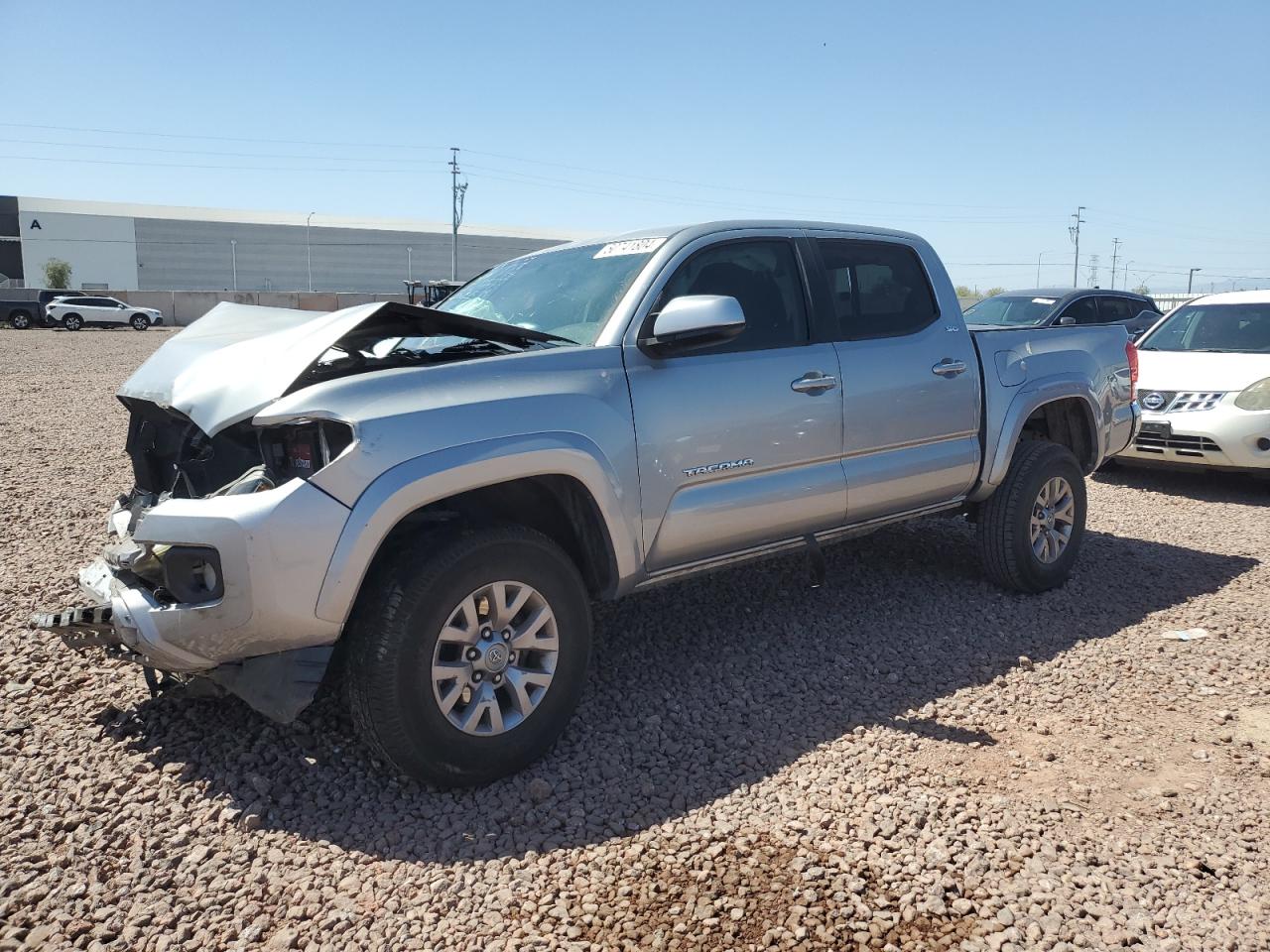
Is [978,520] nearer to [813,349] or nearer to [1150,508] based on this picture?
[813,349]

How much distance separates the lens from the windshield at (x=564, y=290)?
3.81 m

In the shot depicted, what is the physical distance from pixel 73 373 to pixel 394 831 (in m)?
18.2

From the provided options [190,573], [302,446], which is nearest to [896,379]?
[302,446]

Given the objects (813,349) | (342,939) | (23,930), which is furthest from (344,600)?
(813,349)

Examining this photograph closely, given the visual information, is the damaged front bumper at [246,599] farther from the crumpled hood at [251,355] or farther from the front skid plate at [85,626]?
the crumpled hood at [251,355]

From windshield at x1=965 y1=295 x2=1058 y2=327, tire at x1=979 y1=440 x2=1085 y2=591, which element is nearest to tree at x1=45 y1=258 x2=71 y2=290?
windshield at x1=965 y1=295 x2=1058 y2=327

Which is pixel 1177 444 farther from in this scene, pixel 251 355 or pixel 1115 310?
pixel 251 355

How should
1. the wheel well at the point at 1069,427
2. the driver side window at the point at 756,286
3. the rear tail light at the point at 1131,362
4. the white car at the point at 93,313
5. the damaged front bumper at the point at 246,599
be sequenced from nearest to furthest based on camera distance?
the damaged front bumper at the point at 246,599 < the driver side window at the point at 756,286 < the wheel well at the point at 1069,427 < the rear tail light at the point at 1131,362 < the white car at the point at 93,313

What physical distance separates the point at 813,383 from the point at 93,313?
4243 cm

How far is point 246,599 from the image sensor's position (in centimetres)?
276

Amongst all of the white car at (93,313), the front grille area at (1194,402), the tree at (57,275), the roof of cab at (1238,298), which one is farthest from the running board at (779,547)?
the tree at (57,275)

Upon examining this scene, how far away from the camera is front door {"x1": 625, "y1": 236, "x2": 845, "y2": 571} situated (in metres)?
3.56

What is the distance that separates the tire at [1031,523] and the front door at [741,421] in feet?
4.37

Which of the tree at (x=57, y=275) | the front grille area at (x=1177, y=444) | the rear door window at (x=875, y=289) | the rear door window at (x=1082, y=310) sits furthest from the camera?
the tree at (x=57, y=275)
